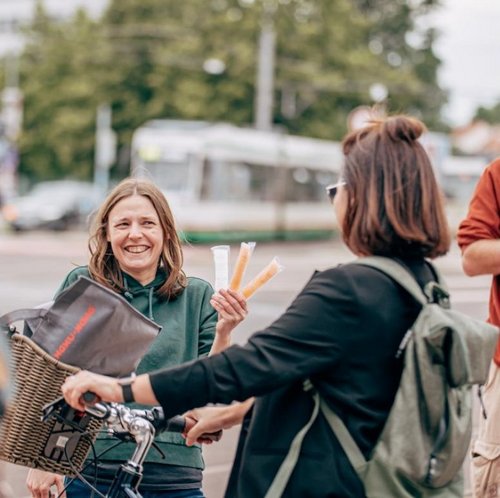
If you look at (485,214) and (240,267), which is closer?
(240,267)

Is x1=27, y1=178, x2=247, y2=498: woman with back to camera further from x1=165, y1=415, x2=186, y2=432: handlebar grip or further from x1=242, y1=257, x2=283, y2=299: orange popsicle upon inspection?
x1=242, y1=257, x2=283, y2=299: orange popsicle

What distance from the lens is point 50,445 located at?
2.71m

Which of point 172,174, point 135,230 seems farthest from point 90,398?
point 172,174

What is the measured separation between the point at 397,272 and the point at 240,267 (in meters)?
0.53

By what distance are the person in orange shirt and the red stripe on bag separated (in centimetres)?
161

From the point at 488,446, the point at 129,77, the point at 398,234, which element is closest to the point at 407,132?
the point at 398,234

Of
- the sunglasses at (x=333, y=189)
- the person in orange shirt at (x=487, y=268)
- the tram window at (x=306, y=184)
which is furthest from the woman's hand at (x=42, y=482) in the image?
the tram window at (x=306, y=184)

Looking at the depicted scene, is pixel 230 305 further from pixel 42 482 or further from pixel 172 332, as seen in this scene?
pixel 42 482

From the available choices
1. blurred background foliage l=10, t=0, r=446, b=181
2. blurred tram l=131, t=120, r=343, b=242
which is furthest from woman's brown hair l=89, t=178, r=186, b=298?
blurred background foliage l=10, t=0, r=446, b=181

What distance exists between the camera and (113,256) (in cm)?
344

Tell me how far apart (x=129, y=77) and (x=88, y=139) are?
3.59 metres

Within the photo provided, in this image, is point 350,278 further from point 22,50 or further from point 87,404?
point 22,50

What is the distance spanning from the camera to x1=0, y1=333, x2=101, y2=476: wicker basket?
101 inches

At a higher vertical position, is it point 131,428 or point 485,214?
point 485,214
